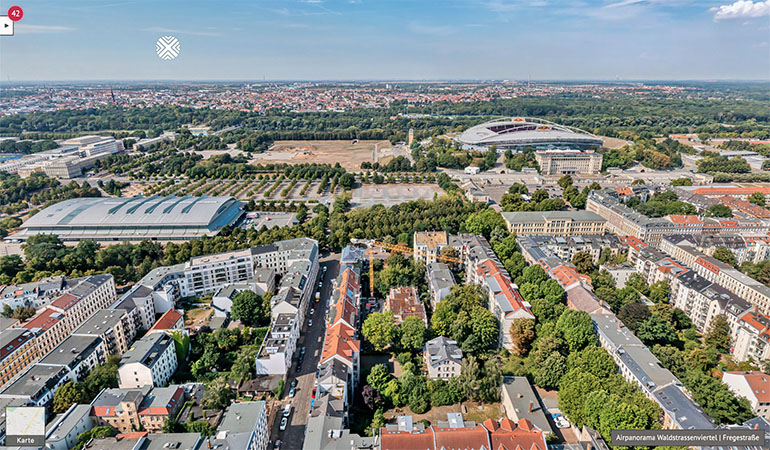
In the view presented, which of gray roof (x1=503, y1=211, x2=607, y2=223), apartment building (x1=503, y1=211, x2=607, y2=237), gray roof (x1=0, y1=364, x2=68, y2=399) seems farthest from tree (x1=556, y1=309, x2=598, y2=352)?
gray roof (x1=0, y1=364, x2=68, y2=399)

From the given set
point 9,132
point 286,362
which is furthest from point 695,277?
point 9,132

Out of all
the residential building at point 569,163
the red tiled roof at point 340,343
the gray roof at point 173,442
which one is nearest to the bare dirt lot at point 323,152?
the residential building at point 569,163

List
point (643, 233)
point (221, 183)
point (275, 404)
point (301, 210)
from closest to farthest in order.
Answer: point (275, 404) < point (643, 233) < point (301, 210) < point (221, 183)

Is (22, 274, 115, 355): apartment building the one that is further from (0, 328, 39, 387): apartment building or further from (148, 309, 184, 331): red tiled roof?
(148, 309, 184, 331): red tiled roof

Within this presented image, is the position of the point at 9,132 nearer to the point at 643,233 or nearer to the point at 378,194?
the point at 378,194

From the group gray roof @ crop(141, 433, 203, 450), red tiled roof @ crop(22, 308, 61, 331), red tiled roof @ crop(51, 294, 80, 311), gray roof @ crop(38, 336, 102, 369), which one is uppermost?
red tiled roof @ crop(51, 294, 80, 311)

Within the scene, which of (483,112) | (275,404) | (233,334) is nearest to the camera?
(275,404)
